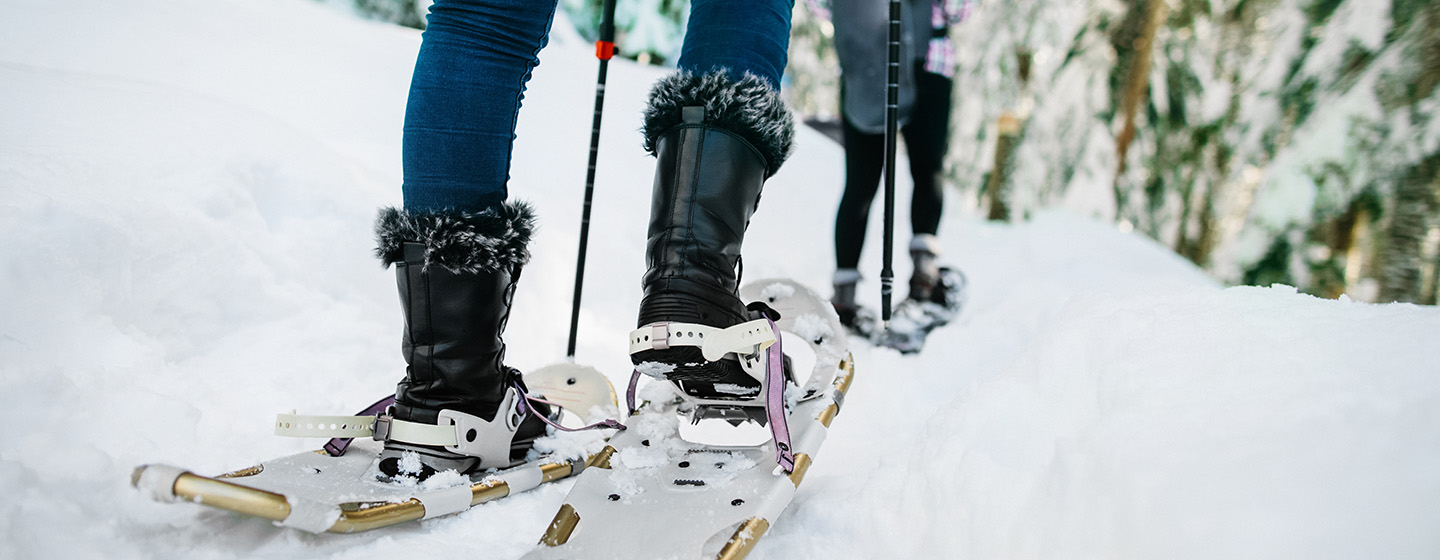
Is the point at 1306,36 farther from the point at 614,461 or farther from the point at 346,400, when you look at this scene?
the point at 346,400

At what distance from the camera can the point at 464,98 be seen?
110cm

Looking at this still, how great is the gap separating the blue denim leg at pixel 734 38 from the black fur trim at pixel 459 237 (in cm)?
41

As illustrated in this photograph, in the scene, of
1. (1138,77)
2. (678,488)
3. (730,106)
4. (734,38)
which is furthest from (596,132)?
(1138,77)

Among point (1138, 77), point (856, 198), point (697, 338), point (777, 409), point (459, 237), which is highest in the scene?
point (1138, 77)

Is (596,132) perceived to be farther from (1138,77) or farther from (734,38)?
(1138,77)

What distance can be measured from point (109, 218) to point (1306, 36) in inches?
239

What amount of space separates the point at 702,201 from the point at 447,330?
0.45 m

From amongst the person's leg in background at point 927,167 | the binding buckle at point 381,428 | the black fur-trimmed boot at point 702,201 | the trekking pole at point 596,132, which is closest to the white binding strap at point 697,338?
the black fur-trimmed boot at point 702,201

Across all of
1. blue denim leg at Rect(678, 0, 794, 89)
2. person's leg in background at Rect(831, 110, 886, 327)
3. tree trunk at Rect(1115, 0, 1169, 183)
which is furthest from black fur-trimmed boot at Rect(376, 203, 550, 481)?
tree trunk at Rect(1115, 0, 1169, 183)

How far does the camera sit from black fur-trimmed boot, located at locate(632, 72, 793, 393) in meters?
1.07

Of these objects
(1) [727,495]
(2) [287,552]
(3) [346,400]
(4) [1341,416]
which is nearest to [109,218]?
(3) [346,400]

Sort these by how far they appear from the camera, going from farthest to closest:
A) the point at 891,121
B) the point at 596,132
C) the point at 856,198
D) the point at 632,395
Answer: the point at 856,198, the point at 596,132, the point at 891,121, the point at 632,395

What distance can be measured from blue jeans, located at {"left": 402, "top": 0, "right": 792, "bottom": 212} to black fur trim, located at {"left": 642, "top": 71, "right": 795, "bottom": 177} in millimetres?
50

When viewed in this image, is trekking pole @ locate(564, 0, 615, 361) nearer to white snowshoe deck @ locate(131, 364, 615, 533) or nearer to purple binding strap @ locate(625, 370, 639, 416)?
purple binding strap @ locate(625, 370, 639, 416)
